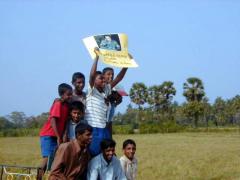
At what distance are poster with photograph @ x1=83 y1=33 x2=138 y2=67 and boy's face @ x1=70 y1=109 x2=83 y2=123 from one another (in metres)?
0.57

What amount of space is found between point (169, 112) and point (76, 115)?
56033 millimetres

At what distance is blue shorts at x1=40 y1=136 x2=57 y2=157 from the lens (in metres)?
4.75

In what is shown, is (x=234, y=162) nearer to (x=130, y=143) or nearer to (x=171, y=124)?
(x=130, y=143)

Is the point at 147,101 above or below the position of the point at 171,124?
above

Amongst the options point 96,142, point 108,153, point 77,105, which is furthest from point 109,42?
point 108,153

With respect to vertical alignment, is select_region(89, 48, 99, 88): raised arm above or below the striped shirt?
above

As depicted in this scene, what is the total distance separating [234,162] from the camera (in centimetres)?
1510

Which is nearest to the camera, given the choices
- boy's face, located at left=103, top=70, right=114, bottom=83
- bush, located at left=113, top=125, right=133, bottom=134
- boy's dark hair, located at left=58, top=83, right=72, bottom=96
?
boy's dark hair, located at left=58, top=83, right=72, bottom=96

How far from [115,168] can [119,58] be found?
112cm

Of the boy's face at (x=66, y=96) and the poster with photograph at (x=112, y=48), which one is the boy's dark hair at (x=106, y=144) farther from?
the poster with photograph at (x=112, y=48)

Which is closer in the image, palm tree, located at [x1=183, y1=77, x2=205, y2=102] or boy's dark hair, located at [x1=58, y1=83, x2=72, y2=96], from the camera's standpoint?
boy's dark hair, located at [x1=58, y1=83, x2=72, y2=96]

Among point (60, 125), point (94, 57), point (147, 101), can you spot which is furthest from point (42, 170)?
point (147, 101)

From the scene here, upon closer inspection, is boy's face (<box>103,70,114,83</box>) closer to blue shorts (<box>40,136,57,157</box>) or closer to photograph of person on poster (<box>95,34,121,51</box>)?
photograph of person on poster (<box>95,34,121,51</box>)

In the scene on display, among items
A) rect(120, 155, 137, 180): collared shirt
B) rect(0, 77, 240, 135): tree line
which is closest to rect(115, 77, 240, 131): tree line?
rect(0, 77, 240, 135): tree line
